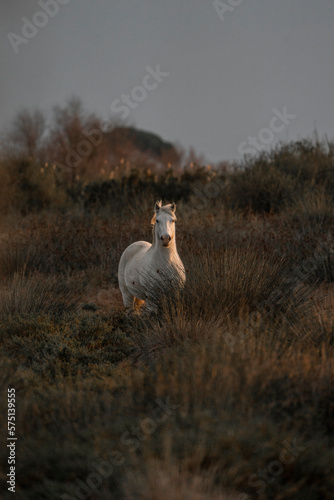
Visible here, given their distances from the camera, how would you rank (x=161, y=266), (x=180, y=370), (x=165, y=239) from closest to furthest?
(x=180, y=370) < (x=165, y=239) < (x=161, y=266)

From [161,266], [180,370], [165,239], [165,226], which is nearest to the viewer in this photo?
[180,370]

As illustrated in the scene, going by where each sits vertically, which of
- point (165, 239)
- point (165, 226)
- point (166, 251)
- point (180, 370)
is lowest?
point (180, 370)

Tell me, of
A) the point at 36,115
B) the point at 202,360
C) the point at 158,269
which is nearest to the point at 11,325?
the point at 158,269

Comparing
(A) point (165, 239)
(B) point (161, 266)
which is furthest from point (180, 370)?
(B) point (161, 266)

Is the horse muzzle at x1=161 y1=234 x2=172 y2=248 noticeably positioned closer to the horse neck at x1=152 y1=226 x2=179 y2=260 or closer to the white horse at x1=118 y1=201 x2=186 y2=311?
the white horse at x1=118 y1=201 x2=186 y2=311

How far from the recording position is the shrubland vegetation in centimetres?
284

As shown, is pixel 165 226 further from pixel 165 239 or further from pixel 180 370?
pixel 180 370

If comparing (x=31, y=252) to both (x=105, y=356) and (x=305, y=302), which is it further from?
(x=305, y=302)

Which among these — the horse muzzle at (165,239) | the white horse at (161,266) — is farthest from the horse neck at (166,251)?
the horse muzzle at (165,239)

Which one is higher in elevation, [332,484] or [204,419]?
[204,419]

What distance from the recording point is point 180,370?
3738mm

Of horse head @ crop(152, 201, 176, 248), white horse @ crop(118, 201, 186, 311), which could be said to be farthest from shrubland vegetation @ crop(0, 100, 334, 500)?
horse head @ crop(152, 201, 176, 248)

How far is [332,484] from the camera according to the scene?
293cm

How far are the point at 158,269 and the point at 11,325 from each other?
1814 millimetres
